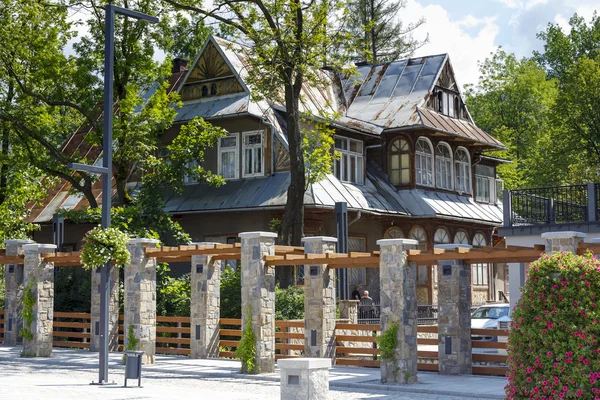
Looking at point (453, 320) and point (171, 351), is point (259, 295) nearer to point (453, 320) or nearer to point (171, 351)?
point (453, 320)

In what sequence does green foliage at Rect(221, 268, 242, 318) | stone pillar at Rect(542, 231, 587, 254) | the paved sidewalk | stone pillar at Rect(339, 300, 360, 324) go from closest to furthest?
the paved sidewalk < stone pillar at Rect(542, 231, 587, 254) < stone pillar at Rect(339, 300, 360, 324) < green foliage at Rect(221, 268, 242, 318)

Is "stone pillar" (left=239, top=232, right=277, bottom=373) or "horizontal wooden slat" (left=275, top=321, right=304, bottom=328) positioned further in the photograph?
"horizontal wooden slat" (left=275, top=321, right=304, bottom=328)

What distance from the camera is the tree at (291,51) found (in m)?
27.9

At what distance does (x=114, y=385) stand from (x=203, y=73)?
816 inches

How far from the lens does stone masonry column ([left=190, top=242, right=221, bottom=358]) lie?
24.9 m

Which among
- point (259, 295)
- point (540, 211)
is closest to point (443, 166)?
point (540, 211)

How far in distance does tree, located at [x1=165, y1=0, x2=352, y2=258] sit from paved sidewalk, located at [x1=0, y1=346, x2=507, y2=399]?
6.49 meters

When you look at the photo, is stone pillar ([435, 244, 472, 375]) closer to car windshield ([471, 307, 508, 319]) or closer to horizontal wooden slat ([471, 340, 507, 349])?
horizontal wooden slat ([471, 340, 507, 349])

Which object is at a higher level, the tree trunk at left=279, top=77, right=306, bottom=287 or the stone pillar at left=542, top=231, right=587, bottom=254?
the tree trunk at left=279, top=77, right=306, bottom=287

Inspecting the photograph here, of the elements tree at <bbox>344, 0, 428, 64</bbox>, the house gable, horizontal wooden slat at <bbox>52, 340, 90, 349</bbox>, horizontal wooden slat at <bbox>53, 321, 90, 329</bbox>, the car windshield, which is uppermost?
tree at <bbox>344, 0, 428, 64</bbox>

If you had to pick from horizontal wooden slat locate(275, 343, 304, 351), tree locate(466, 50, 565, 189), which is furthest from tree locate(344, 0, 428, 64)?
horizontal wooden slat locate(275, 343, 304, 351)

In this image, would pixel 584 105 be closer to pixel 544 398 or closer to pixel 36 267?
pixel 36 267

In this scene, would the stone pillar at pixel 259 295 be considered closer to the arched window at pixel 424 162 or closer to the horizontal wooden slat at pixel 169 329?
the horizontal wooden slat at pixel 169 329

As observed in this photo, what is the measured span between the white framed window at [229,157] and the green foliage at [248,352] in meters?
15.1
